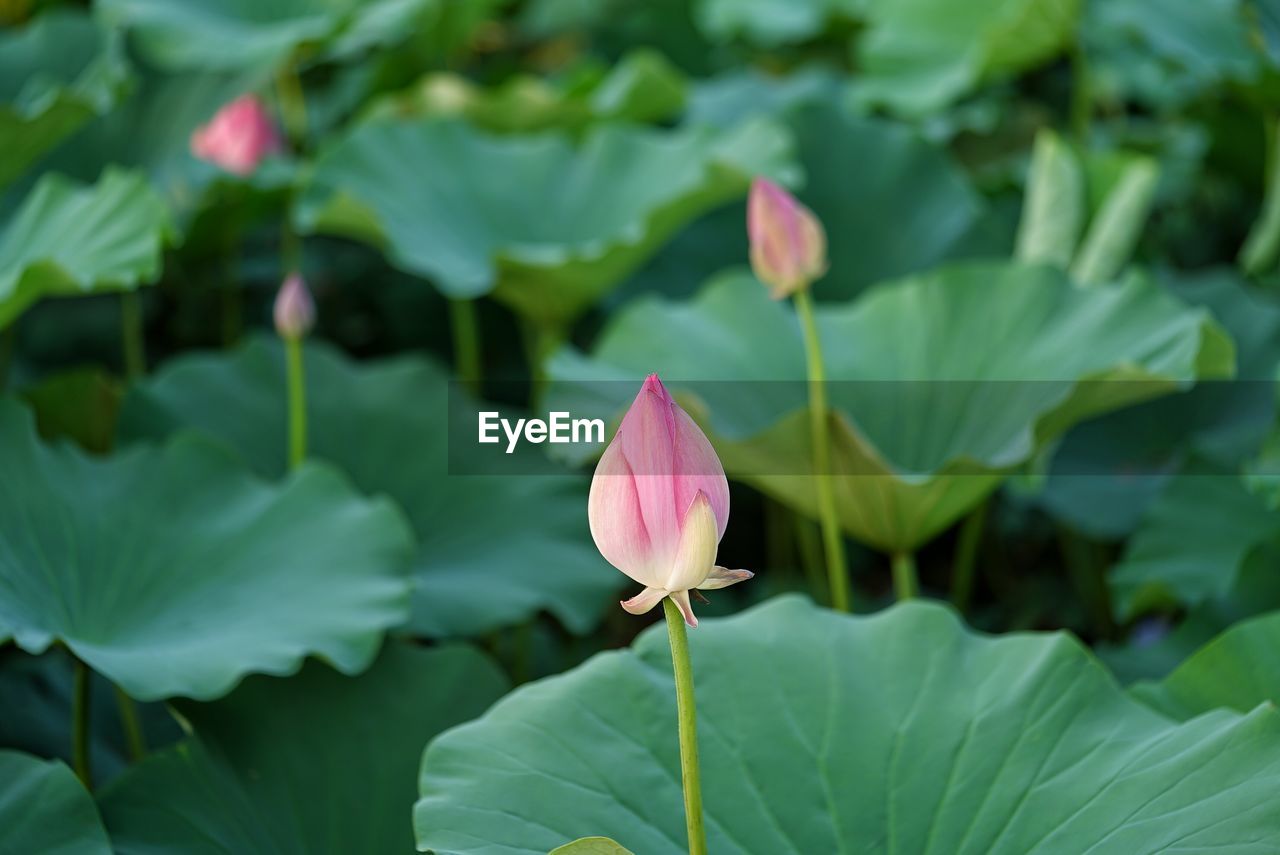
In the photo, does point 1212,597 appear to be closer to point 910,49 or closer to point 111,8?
point 910,49

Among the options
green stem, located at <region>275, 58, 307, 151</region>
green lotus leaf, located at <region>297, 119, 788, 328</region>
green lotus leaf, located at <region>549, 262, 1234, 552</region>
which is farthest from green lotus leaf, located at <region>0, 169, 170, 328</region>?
green stem, located at <region>275, 58, 307, 151</region>

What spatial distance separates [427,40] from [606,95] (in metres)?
0.48

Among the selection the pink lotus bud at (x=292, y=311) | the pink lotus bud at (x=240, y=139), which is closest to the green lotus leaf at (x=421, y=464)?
the pink lotus bud at (x=292, y=311)

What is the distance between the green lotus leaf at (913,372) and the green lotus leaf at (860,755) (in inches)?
10.6

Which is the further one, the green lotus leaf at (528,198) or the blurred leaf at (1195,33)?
the blurred leaf at (1195,33)

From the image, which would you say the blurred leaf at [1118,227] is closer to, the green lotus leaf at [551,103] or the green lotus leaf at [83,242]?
the green lotus leaf at [551,103]

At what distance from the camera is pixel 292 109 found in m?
2.43

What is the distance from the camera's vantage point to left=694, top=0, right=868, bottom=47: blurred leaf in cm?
246

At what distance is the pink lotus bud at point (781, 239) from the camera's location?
1243mm

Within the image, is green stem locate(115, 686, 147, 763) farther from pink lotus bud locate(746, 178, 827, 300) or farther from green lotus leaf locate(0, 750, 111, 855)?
pink lotus bud locate(746, 178, 827, 300)

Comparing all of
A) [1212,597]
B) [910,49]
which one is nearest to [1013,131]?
[910,49]

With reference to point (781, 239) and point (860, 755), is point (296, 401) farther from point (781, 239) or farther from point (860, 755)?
point (860, 755)

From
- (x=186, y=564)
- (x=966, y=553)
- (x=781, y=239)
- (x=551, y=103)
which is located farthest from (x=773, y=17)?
(x=186, y=564)

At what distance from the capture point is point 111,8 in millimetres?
2010
